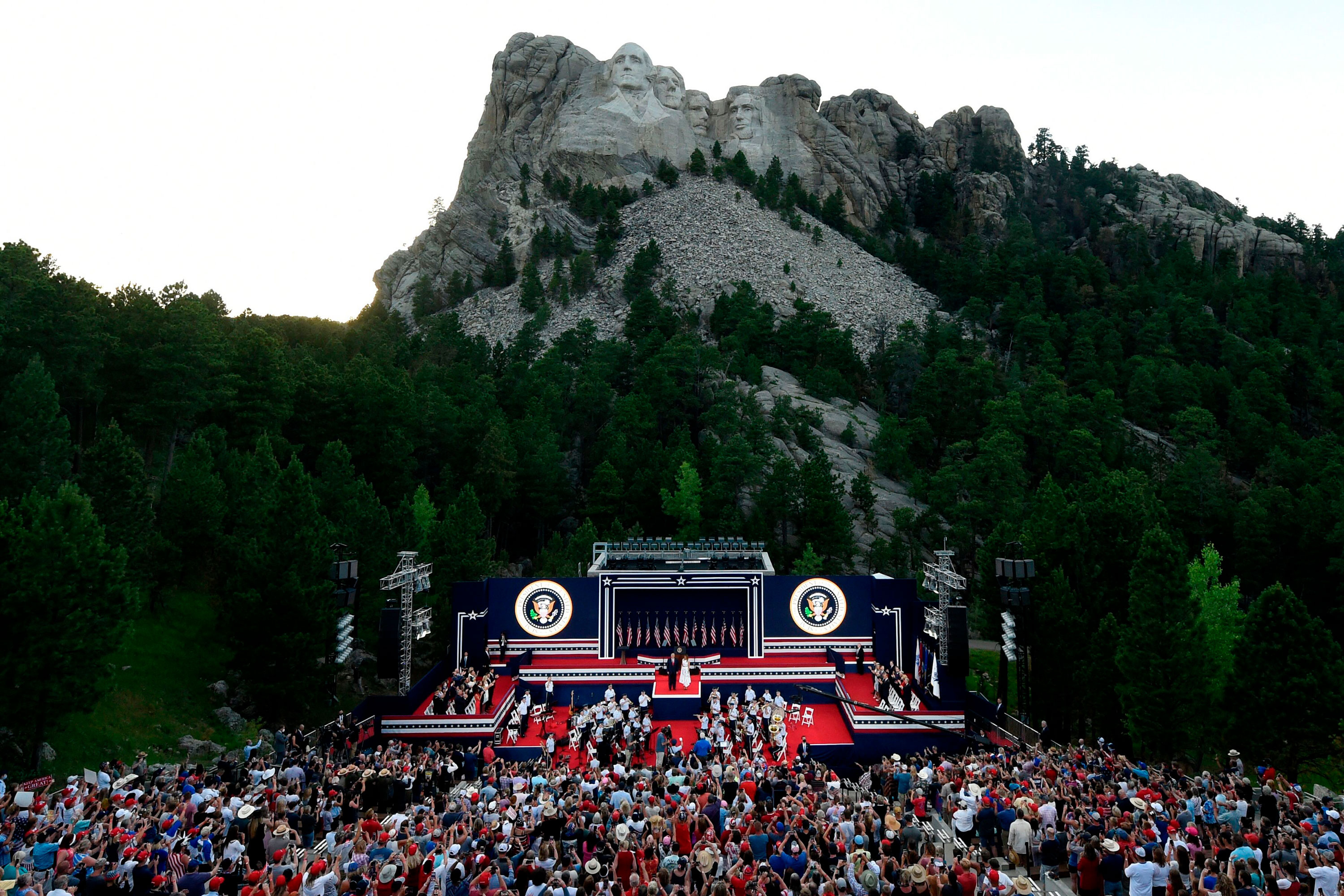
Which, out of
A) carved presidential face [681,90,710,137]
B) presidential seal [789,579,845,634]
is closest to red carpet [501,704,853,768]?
presidential seal [789,579,845,634]

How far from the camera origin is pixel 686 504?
176 feet

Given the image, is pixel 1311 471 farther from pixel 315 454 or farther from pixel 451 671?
pixel 315 454

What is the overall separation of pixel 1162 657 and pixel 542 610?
21828mm

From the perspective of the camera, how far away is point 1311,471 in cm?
5541

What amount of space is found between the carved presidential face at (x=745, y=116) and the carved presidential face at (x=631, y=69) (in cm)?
1423

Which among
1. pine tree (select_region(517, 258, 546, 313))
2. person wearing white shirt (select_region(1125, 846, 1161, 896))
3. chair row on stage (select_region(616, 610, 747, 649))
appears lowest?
chair row on stage (select_region(616, 610, 747, 649))

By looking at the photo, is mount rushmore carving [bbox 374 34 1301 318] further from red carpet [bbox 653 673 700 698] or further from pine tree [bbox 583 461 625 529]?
red carpet [bbox 653 673 700 698]

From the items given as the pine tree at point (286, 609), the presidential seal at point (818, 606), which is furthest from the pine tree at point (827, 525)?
the pine tree at point (286, 609)

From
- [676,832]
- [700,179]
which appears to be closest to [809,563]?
[676,832]

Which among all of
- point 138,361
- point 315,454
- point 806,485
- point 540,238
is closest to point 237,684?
point 138,361

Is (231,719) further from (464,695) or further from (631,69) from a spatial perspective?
(631,69)

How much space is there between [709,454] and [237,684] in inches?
1329

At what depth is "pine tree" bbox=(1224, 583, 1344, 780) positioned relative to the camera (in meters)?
24.1

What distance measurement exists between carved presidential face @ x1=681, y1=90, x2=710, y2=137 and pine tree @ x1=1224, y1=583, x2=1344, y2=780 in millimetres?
121757
